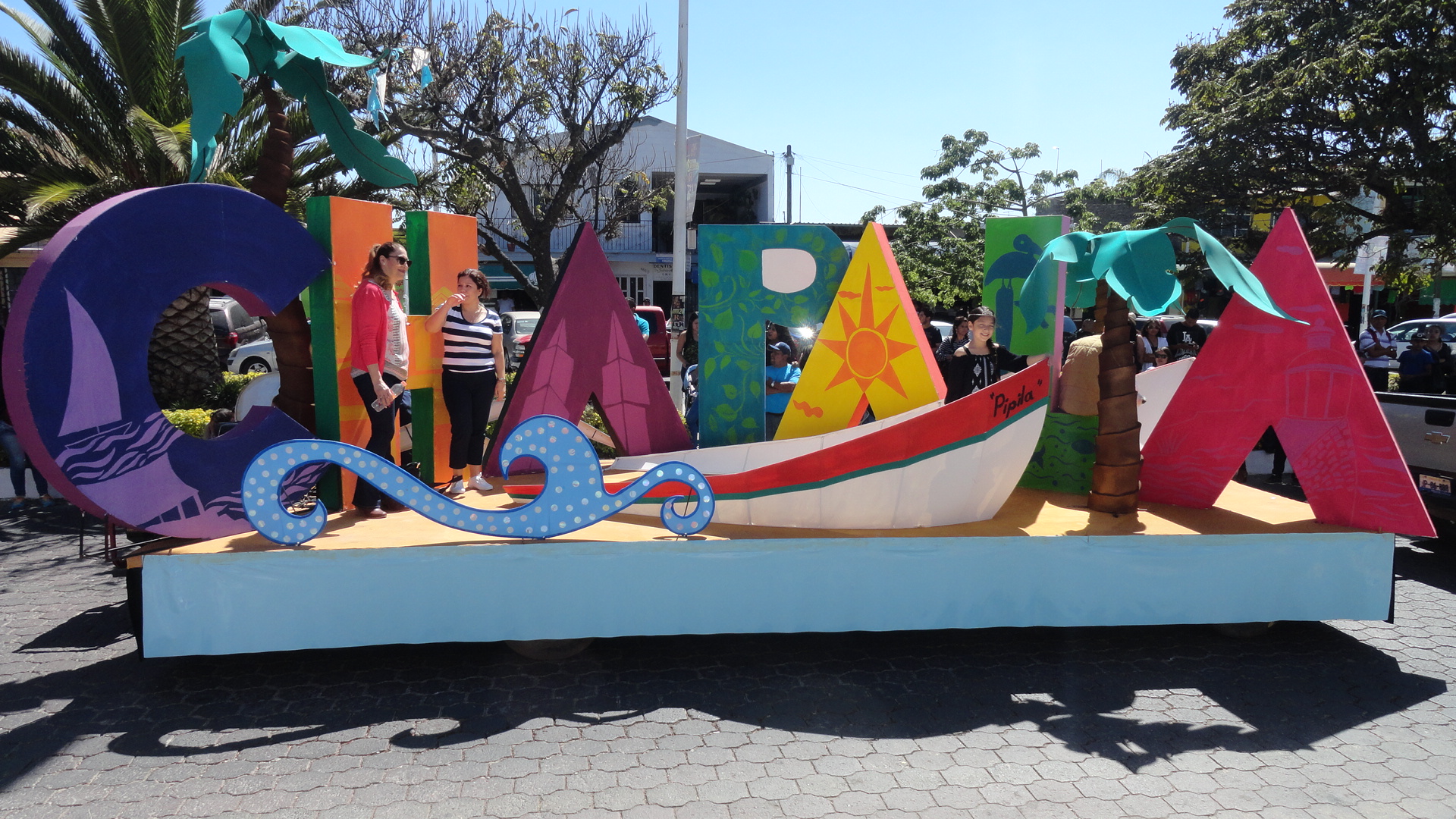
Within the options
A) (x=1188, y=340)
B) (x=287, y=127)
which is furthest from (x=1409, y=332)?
(x=287, y=127)

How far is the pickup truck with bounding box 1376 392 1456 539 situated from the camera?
6.27 metres

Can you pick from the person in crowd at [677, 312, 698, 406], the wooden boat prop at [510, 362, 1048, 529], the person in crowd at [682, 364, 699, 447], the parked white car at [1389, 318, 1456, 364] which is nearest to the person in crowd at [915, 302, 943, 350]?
the person in crowd at [677, 312, 698, 406]

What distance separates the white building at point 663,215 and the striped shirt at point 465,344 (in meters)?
19.7

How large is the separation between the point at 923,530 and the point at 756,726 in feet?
4.86

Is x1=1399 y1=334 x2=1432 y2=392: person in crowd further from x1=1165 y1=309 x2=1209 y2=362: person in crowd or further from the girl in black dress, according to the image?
the girl in black dress

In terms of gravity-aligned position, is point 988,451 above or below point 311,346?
below

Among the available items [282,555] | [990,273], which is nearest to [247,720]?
[282,555]

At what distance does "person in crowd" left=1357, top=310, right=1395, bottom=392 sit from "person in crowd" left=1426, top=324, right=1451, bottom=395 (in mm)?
465

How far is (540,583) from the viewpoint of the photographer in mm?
4445

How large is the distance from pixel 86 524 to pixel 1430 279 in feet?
69.0

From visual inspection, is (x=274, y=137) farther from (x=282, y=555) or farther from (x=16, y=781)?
(x=16, y=781)

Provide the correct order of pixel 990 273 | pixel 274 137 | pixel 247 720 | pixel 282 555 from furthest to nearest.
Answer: pixel 990 273, pixel 274 137, pixel 282 555, pixel 247 720

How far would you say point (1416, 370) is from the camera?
34.2 feet

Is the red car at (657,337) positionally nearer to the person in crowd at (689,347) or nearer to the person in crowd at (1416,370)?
the person in crowd at (689,347)
